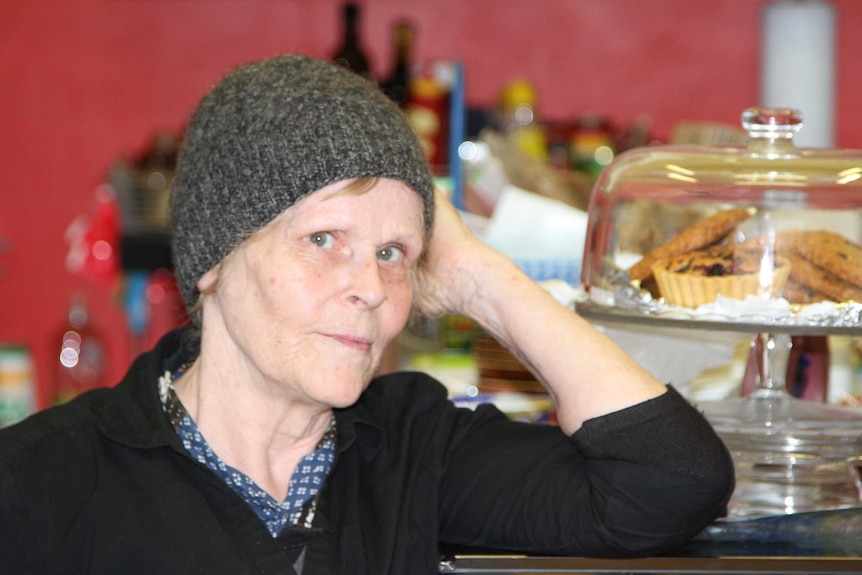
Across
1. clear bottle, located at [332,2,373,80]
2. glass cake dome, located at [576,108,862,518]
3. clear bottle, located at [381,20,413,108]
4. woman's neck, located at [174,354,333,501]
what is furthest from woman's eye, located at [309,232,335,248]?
clear bottle, located at [332,2,373,80]

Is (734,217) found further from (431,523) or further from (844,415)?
(431,523)

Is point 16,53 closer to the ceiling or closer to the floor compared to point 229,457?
closer to the ceiling

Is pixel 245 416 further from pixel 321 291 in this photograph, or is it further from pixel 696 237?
pixel 696 237

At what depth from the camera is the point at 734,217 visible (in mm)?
1200

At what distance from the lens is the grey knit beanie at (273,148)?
1128 mm

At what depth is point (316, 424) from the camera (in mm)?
1263

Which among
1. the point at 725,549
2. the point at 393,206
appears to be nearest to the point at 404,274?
the point at 393,206

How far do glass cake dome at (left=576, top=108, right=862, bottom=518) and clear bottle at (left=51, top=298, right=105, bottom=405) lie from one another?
94.4 inches

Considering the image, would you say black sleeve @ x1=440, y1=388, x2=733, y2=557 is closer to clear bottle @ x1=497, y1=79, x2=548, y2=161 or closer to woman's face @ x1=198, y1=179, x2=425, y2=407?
woman's face @ x1=198, y1=179, x2=425, y2=407

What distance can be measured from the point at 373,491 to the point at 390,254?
25cm

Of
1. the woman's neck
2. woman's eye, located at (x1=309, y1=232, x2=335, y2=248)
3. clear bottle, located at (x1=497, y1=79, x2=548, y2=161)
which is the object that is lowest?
the woman's neck

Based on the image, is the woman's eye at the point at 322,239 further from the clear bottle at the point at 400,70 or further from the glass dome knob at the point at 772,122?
the clear bottle at the point at 400,70

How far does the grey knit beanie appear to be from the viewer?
1.13 metres

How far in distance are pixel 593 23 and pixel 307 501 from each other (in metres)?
2.55
